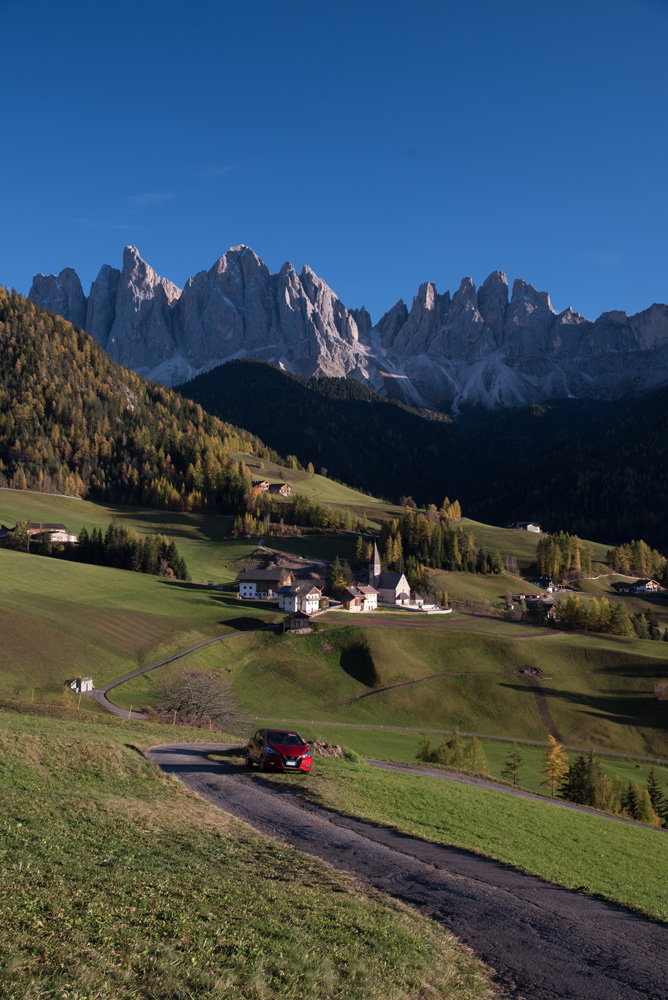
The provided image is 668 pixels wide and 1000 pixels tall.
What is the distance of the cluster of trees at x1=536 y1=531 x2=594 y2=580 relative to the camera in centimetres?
17525

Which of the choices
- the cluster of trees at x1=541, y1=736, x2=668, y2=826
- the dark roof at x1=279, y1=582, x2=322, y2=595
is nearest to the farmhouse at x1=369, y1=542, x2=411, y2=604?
the dark roof at x1=279, y1=582, x2=322, y2=595

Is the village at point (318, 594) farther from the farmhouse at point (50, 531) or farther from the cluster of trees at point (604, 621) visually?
the farmhouse at point (50, 531)

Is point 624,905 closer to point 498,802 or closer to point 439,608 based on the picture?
point 498,802

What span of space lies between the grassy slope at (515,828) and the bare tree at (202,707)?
86.4 ft

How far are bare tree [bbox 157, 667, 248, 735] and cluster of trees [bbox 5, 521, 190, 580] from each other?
6900 centimetres

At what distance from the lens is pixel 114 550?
133 meters

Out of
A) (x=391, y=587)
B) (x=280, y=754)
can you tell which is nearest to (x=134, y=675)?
(x=280, y=754)

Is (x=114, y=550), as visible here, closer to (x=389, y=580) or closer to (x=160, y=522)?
(x=160, y=522)

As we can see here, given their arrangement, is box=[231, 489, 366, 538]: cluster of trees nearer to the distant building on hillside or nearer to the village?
the village

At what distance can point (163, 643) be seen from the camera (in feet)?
279

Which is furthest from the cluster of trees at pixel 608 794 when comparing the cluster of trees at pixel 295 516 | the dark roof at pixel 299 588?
the cluster of trees at pixel 295 516

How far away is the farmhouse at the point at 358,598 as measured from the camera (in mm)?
118406

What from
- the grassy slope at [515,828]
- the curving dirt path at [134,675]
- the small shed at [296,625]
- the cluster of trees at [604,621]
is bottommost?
the curving dirt path at [134,675]

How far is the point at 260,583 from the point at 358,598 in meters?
19.9
